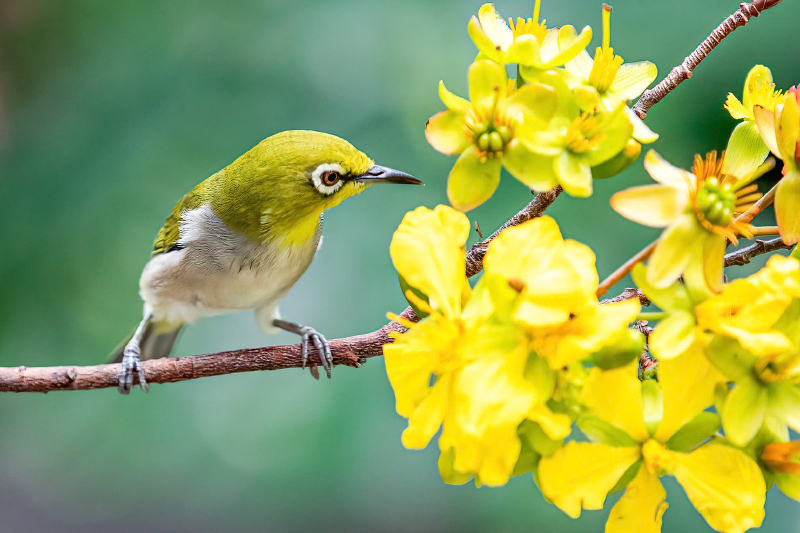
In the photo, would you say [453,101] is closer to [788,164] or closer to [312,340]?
[788,164]

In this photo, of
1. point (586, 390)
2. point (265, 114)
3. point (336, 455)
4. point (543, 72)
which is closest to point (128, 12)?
point (265, 114)

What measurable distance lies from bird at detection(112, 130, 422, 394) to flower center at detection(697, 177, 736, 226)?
0.71 metres

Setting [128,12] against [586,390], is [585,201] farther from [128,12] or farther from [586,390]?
[128,12]

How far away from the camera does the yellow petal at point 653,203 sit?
46cm

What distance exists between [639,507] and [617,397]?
102 millimetres

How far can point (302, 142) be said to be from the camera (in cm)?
123

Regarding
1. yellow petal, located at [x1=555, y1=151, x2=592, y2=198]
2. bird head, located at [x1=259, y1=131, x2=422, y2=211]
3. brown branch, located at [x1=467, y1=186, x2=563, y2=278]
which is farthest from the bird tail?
yellow petal, located at [x1=555, y1=151, x2=592, y2=198]

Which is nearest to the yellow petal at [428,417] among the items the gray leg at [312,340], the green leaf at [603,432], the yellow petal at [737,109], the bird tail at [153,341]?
the green leaf at [603,432]

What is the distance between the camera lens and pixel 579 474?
0.47m

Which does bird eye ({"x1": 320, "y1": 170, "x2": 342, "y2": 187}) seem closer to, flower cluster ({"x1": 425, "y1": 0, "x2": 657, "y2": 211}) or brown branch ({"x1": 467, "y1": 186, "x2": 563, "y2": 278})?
brown branch ({"x1": 467, "y1": 186, "x2": 563, "y2": 278})

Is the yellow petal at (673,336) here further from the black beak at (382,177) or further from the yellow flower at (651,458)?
the black beak at (382,177)

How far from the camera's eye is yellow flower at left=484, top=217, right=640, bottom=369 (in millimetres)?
421

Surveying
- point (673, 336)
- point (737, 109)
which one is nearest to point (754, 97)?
point (737, 109)

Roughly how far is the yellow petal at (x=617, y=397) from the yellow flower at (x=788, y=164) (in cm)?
17
